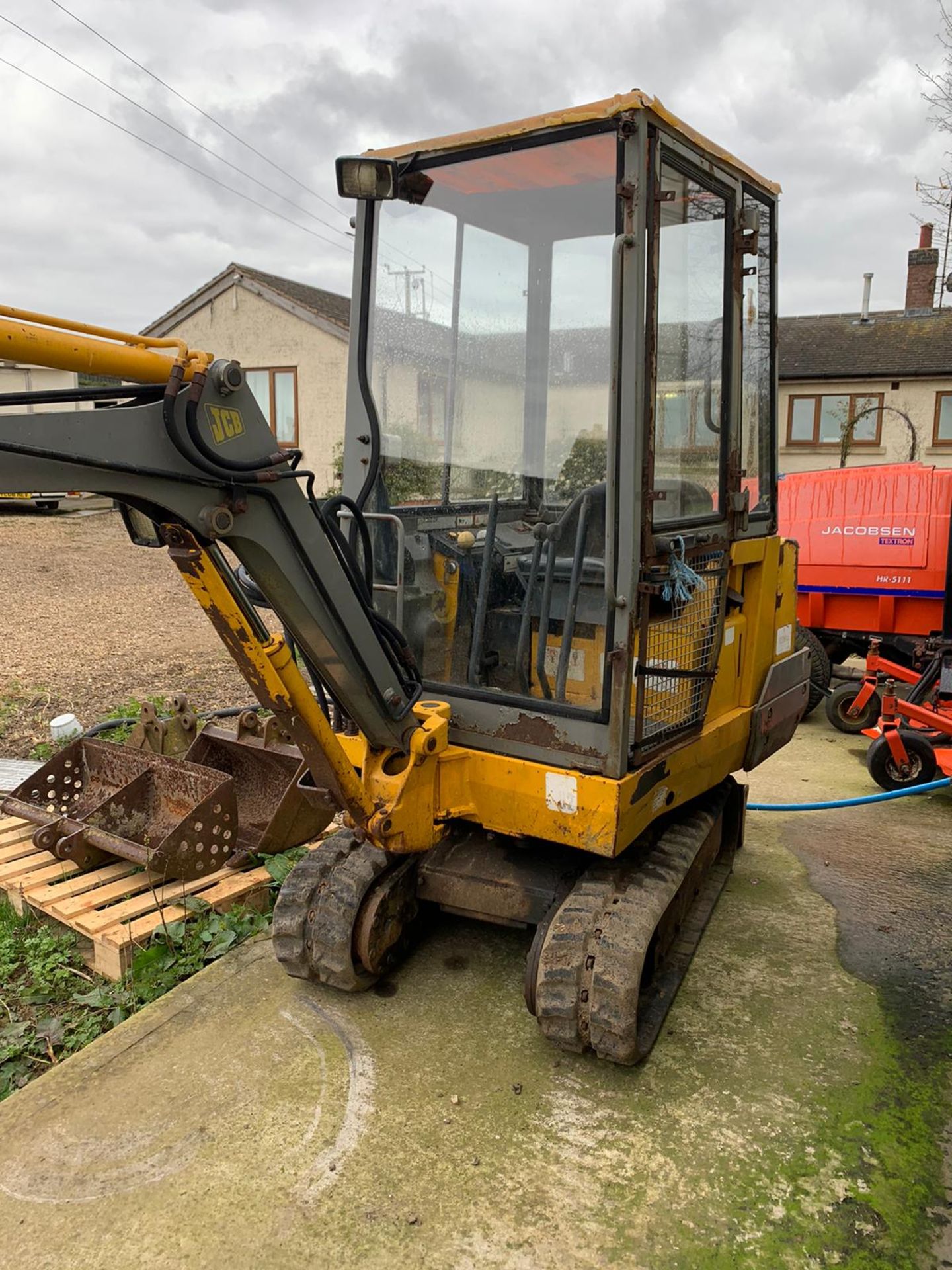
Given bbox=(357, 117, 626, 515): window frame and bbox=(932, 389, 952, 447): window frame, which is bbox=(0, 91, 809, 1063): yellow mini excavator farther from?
bbox=(932, 389, 952, 447): window frame

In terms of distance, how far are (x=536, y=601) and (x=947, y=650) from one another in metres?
3.97

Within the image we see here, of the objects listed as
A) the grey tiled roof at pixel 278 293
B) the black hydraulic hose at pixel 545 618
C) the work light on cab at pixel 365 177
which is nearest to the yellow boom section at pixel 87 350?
the work light on cab at pixel 365 177

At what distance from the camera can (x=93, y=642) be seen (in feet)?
27.9

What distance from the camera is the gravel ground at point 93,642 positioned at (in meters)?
6.63

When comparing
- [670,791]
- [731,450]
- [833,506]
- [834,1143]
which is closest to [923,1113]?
[834,1143]

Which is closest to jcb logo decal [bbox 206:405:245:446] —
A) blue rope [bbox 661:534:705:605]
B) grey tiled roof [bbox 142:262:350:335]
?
blue rope [bbox 661:534:705:605]

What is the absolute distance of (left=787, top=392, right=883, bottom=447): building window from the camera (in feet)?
66.6

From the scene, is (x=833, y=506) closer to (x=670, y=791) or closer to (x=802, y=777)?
(x=802, y=777)

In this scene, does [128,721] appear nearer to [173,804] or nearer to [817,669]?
[173,804]

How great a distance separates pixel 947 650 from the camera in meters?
5.98

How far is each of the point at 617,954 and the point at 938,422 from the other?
66.4 ft

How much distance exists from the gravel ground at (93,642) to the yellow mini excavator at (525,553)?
948 millimetres

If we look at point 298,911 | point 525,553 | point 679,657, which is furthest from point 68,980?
point 679,657

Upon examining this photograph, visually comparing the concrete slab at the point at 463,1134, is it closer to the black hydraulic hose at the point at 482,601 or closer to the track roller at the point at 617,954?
the track roller at the point at 617,954
